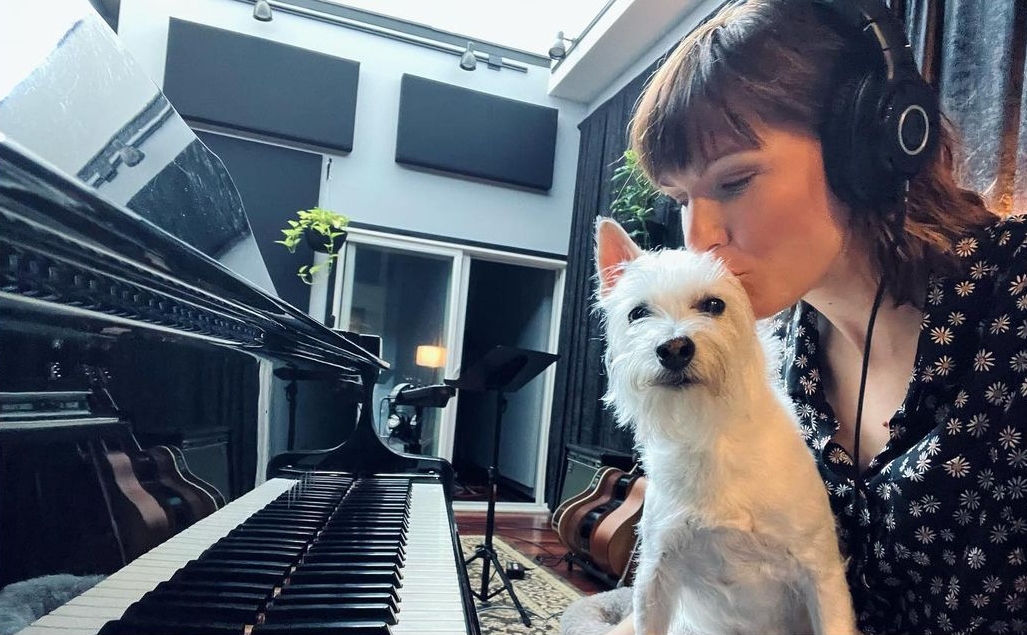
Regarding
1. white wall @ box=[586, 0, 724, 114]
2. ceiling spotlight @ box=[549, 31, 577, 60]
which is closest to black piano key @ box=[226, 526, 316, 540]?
white wall @ box=[586, 0, 724, 114]

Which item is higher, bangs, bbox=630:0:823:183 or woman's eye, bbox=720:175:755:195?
bangs, bbox=630:0:823:183

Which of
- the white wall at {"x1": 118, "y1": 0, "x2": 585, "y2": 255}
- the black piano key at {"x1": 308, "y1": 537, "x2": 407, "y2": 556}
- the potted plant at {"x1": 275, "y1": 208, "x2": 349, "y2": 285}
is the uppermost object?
the white wall at {"x1": 118, "y1": 0, "x2": 585, "y2": 255}

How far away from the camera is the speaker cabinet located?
3.18m

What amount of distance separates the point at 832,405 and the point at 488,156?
13.7 ft

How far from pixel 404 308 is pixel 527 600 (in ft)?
8.98

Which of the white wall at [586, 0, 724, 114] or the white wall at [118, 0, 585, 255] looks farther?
the white wall at [118, 0, 585, 255]

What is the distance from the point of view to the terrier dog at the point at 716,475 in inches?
24.9

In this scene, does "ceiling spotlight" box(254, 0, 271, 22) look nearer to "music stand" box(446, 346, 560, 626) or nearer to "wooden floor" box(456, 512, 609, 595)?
"music stand" box(446, 346, 560, 626)

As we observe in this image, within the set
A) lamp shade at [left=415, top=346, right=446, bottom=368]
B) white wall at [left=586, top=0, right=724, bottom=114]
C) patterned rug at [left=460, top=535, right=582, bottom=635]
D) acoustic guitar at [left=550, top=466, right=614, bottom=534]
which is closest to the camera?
patterned rug at [left=460, top=535, right=582, bottom=635]

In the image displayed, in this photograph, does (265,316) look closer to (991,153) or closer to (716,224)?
(716,224)

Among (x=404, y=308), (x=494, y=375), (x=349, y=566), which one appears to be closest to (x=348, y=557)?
(x=349, y=566)

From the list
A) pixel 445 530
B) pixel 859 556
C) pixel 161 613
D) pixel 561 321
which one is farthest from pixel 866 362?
pixel 561 321

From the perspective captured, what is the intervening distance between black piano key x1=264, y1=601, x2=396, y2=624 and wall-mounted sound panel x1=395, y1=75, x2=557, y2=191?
4.26m

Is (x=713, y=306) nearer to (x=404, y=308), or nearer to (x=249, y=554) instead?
(x=249, y=554)
